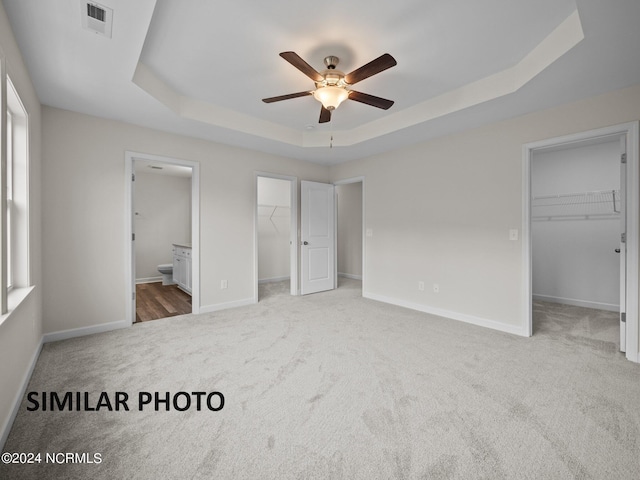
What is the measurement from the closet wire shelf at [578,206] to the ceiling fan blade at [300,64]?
3.68 metres

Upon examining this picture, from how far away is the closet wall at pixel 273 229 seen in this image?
21.6 ft

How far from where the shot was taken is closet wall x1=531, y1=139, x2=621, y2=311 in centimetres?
422

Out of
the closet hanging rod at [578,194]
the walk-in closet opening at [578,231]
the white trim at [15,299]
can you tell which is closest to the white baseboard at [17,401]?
the white trim at [15,299]

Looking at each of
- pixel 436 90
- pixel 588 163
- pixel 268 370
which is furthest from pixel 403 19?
pixel 588 163

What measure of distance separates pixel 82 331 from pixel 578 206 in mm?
6917

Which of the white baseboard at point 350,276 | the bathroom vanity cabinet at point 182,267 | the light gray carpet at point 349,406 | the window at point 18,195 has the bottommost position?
the light gray carpet at point 349,406

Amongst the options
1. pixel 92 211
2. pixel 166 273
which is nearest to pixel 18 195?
pixel 92 211

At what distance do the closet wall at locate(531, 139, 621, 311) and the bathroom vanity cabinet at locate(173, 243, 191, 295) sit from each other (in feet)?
17.9

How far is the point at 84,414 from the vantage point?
71.7 inches

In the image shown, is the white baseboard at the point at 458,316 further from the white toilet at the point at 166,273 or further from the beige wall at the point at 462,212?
the white toilet at the point at 166,273

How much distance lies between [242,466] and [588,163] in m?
5.84

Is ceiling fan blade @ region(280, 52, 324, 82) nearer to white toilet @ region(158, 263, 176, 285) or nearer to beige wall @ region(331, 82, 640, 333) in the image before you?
beige wall @ region(331, 82, 640, 333)

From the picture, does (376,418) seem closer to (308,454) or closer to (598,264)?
(308,454)

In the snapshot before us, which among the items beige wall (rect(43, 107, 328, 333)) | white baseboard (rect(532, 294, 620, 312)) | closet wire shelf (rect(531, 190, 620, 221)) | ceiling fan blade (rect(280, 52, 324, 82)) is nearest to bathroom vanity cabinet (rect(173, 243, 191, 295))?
beige wall (rect(43, 107, 328, 333))
